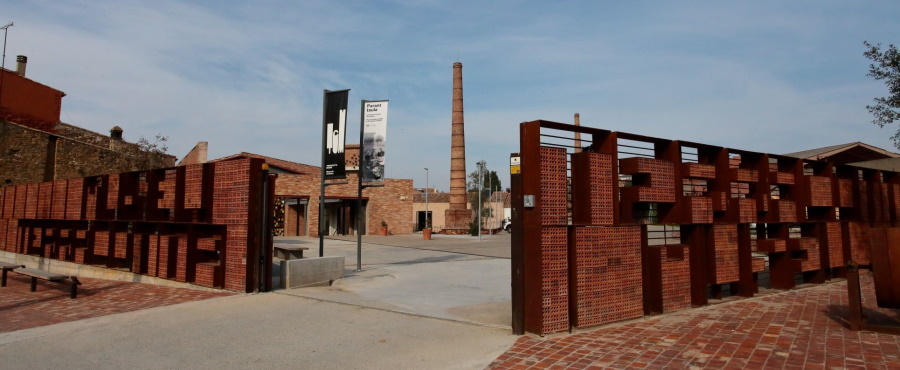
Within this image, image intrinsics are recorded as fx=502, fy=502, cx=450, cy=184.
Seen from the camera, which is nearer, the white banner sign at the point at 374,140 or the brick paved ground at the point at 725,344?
the brick paved ground at the point at 725,344

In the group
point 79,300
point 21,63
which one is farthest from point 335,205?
point 79,300

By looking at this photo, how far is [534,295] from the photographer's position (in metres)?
5.97

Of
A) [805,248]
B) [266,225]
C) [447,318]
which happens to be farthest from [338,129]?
[805,248]

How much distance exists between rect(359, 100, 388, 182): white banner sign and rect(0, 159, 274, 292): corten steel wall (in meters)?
4.40

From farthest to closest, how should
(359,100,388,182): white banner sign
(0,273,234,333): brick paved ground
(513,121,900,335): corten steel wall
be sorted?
(359,100,388,182): white banner sign
(0,273,234,333): brick paved ground
(513,121,900,335): corten steel wall

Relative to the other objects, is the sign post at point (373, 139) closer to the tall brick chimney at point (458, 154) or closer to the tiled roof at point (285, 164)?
the tiled roof at point (285, 164)

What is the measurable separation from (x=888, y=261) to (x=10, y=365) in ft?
32.2

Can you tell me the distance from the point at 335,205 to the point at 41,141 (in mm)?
17092

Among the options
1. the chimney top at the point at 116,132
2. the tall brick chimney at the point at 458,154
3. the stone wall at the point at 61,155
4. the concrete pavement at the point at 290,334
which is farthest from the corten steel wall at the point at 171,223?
the tall brick chimney at the point at 458,154

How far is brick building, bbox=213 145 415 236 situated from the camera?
3344cm

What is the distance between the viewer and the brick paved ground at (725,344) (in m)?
4.80

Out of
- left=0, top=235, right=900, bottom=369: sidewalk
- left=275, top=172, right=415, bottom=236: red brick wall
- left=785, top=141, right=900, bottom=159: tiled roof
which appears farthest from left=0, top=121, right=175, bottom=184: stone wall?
left=785, top=141, right=900, bottom=159: tiled roof

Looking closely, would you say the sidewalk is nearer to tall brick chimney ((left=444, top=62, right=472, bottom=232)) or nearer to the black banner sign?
the black banner sign

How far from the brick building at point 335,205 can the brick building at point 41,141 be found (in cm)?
674
